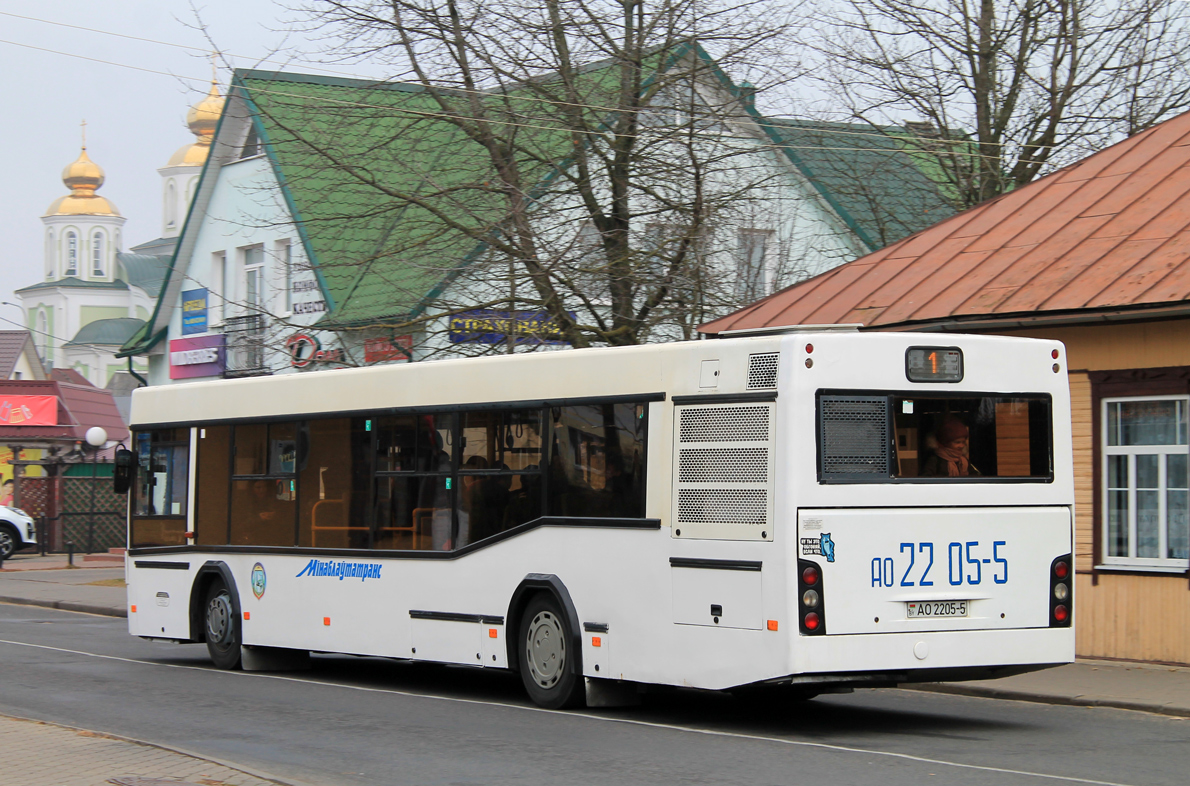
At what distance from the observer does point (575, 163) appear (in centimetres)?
2148

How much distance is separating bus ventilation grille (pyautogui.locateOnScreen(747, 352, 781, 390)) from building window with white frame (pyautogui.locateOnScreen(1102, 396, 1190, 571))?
6.53m

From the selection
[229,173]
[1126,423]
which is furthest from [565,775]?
[229,173]

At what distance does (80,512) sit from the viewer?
40.2 m

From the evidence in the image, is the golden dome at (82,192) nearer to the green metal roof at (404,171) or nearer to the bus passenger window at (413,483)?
the green metal roof at (404,171)

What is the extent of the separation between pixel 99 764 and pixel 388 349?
47.9 ft

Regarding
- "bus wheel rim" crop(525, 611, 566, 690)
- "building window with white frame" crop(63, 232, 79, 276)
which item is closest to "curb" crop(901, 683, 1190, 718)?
"bus wheel rim" crop(525, 611, 566, 690)

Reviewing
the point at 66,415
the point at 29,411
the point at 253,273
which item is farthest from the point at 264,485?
the point at 66,415

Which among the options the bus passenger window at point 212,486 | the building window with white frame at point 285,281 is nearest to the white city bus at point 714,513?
the bus passenger window at point 212,486

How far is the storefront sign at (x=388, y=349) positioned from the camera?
2085 cm

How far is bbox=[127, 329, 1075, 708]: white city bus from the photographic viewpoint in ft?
32.2

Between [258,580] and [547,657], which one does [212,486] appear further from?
[547,657]

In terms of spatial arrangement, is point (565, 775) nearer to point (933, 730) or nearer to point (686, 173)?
point (933, 730)

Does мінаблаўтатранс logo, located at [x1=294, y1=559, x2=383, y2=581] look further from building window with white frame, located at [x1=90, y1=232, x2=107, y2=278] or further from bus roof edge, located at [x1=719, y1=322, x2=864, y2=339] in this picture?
building window with white frame, located at [x1=90, y1=232, x2=107, y2=278]

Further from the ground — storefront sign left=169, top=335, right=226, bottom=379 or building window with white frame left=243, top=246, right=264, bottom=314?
building window with white frame left=243, top=246, right=264, bottom=314
